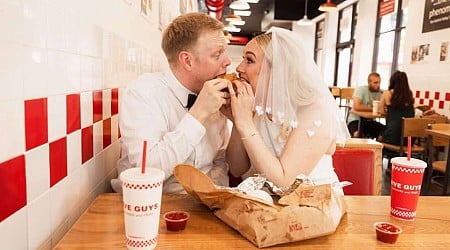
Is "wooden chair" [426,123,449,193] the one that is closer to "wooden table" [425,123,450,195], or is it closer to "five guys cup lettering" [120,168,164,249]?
"wooden table" [425,123,450,195]

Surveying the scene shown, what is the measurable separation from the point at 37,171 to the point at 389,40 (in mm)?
8340

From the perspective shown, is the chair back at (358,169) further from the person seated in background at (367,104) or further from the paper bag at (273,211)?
the person seated in background at (367,104)

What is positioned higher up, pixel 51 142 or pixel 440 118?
pixel 51 142

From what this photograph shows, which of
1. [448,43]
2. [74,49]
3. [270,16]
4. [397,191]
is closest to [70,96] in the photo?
[74,49]

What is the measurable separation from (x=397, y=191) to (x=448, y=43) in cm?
503

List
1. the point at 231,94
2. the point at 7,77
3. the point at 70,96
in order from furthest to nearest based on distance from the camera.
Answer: the point at 231,94, the point at 70,96, the point at 7,77

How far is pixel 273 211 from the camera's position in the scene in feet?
3.43

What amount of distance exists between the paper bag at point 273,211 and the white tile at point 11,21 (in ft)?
1.79

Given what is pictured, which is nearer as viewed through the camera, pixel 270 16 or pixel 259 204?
pixel 259 204

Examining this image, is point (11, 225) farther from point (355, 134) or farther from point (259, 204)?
point (355, 134)

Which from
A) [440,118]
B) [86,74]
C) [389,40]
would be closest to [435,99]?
[440,118]

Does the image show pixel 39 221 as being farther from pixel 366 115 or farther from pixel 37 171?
pixel 366 115

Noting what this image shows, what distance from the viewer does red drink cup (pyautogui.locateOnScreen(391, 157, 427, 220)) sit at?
3.93 ft

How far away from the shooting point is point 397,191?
1.25 metres
